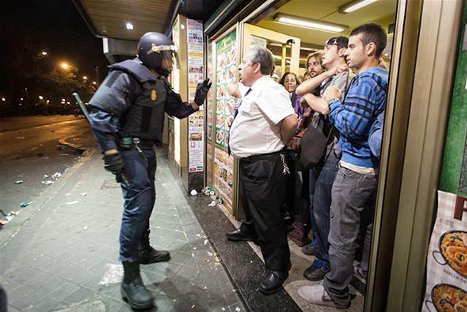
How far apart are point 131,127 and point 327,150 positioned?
6.15 ft

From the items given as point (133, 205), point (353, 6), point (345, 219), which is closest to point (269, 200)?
point (345, 219)

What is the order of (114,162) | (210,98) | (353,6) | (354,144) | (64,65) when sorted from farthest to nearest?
(64,65) < (210,98) < (353,6) < (114,162) < (354,144)

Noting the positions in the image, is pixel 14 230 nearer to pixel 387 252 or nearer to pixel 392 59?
pixel 387 252

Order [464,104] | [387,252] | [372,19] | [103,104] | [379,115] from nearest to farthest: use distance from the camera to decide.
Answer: [464,104], [387,252], [379,115], [103,104], [372,19]

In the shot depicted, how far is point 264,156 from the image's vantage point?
250cm

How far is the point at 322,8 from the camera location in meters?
4.94

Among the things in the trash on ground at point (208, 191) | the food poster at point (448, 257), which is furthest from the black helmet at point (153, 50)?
the trash on ground at point (208, 191)

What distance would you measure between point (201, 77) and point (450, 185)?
177 inches

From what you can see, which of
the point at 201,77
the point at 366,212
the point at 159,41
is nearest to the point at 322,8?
the point at 201,77

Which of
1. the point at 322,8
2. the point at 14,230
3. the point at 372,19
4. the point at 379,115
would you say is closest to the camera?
the point at 379,115

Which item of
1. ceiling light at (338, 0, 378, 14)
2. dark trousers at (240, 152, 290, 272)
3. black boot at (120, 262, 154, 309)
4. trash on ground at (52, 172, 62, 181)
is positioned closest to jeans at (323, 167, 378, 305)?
dark trousers at (240, 152, 290, 272)

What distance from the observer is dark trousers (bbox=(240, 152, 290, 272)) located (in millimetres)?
2500

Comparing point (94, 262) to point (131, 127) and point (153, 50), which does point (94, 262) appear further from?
point (153, 50)

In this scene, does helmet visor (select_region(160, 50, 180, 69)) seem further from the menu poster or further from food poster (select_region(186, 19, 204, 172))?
food poster (select_region(186, 19, 204, 172))
